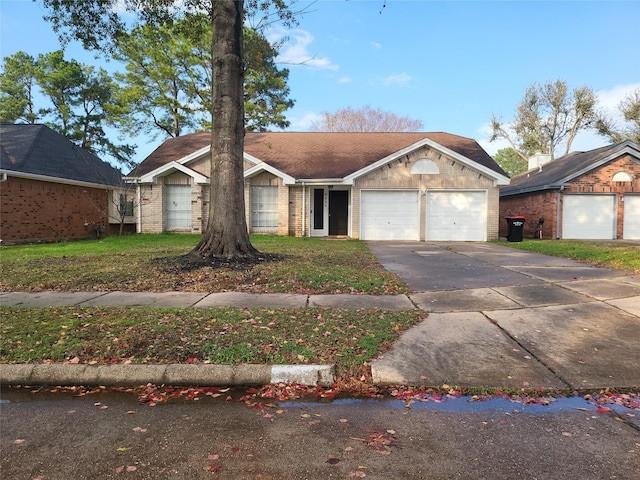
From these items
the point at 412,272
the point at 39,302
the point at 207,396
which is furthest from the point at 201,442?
the point at 412,272

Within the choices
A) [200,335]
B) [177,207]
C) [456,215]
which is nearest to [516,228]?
[456,215]

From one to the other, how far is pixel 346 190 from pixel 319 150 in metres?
3.19

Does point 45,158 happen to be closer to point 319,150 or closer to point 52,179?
point 52,179

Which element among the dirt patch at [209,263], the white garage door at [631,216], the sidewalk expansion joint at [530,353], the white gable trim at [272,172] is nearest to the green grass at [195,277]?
the dirt patch at [209,263]

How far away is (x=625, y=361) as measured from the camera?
3965mm

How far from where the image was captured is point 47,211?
1673cm

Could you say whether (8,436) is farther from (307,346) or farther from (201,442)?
(307,346)

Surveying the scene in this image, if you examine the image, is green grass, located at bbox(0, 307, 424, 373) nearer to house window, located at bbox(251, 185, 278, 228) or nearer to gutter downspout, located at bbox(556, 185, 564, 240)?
house window, located at bbox(251, 185, 278, 228)

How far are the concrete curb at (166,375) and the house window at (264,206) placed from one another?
15.2 metres

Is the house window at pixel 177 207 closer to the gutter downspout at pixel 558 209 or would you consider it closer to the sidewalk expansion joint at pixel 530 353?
the sidewalk expansion joint at pixel 530 353

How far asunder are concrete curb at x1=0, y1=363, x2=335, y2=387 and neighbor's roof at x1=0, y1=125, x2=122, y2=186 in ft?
46.9

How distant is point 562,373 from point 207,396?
3.30 meters

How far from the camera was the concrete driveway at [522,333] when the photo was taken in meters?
3.71

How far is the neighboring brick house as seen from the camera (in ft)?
50.0
